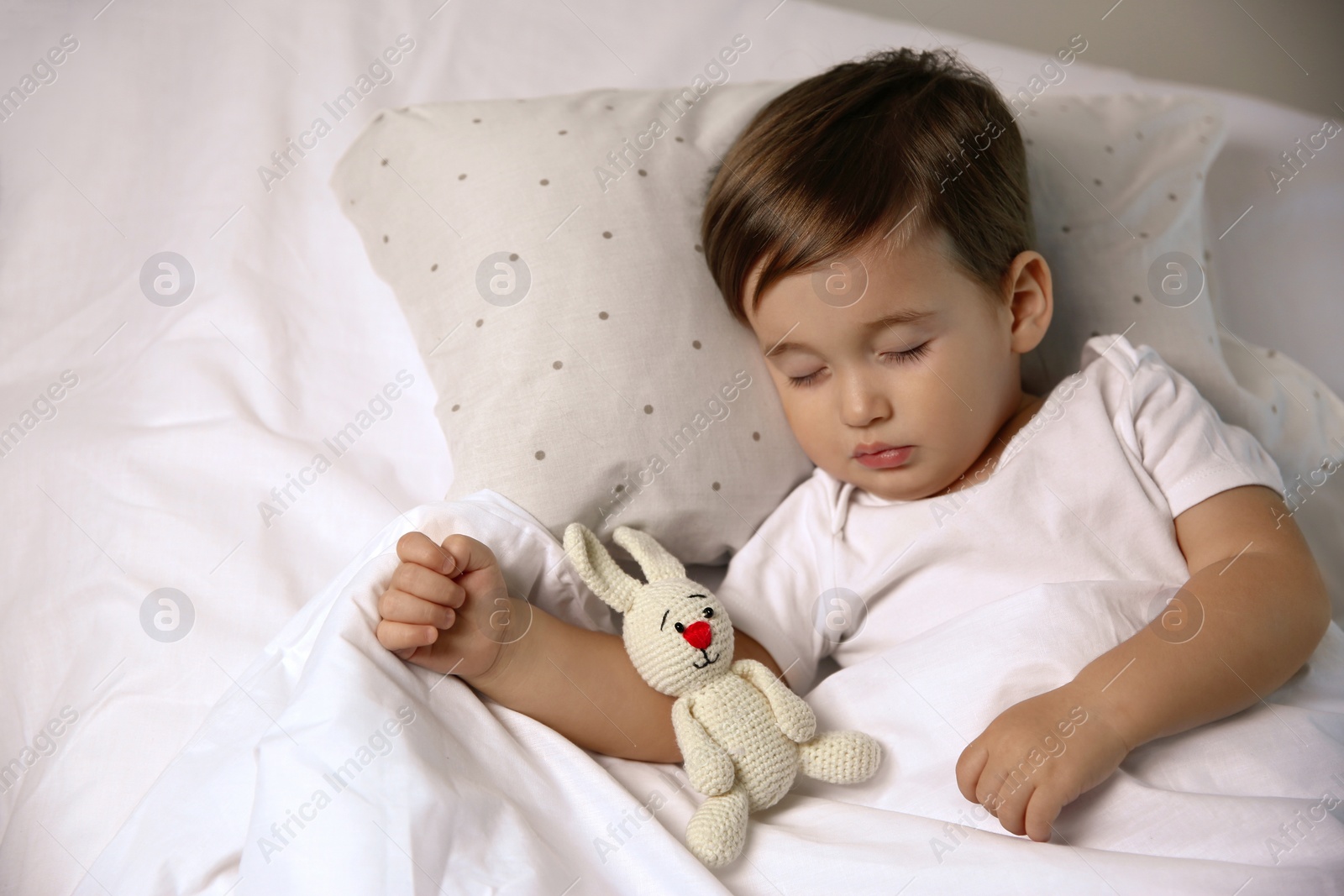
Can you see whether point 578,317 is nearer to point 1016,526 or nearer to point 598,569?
point 598,569

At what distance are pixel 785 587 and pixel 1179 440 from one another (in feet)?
1.46

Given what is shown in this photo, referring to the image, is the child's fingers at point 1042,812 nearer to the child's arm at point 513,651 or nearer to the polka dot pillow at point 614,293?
the child's arm at point 513,651

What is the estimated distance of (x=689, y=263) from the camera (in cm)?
109

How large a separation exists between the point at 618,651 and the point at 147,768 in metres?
0.44

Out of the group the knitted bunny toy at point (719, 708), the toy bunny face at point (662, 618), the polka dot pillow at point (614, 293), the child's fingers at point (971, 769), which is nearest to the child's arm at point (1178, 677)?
the child's fingers at point (971, 769)

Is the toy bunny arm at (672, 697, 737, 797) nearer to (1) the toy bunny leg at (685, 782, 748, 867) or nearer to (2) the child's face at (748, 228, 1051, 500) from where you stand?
(1) the toy bunny leg at (685, 782, 748, 867)

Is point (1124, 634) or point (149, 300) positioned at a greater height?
point (149, 300)

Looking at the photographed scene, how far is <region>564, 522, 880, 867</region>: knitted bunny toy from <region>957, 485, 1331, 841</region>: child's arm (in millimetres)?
127

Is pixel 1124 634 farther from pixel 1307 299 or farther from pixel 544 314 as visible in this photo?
pixel 1307 299

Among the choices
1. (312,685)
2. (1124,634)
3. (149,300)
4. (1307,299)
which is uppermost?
(149,300)

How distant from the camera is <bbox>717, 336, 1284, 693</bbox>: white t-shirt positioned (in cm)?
97

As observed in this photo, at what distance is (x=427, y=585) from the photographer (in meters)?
0.80

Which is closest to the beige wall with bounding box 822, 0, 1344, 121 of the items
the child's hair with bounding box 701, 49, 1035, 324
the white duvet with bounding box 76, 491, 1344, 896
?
the child's hair with bounding box 701, 49, 1035, 324

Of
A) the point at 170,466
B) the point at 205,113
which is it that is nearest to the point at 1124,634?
the point at 170,466
